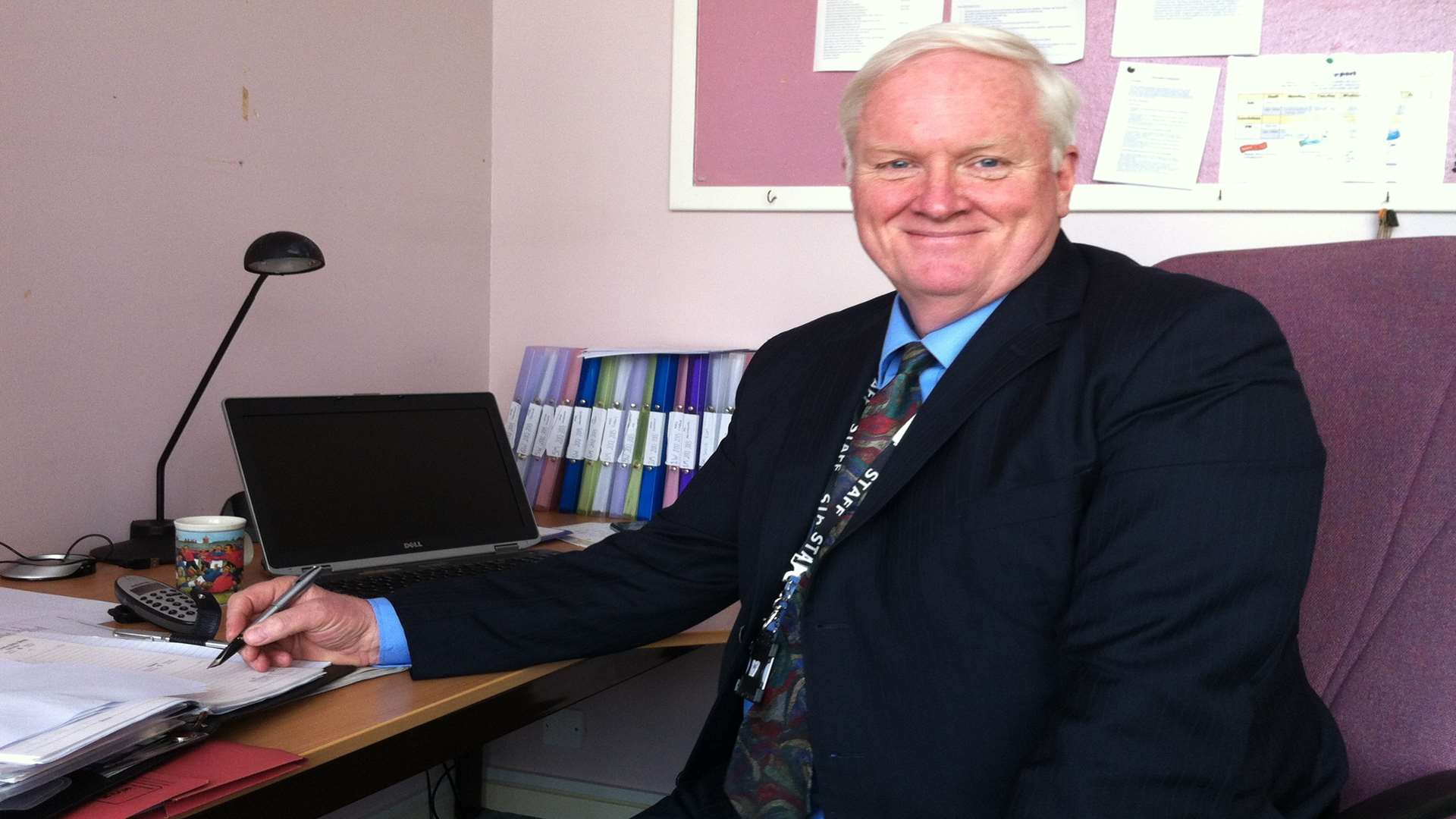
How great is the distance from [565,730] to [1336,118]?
6.43 ft

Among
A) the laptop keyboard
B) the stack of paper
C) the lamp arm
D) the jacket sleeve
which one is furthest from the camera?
the lamp arm

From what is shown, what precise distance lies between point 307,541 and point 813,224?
1.18 meters

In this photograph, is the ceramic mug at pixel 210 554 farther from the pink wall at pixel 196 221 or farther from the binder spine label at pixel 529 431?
the binder spine label at pixel 529 431

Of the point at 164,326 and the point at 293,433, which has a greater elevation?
the point at 164,326

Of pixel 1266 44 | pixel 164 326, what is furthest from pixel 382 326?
pixel 1266 44

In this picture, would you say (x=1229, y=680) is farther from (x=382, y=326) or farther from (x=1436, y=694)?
(x=382, y=326)

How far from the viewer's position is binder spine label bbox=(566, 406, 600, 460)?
7.81ft

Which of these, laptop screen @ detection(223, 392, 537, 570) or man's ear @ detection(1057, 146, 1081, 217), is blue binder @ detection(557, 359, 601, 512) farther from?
man's ear @ detection(1057, 146, 1081, 217)

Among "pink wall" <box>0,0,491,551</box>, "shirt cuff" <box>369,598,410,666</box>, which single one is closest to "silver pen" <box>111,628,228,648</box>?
"shirt cuff" <box>369,598,410,666</box>

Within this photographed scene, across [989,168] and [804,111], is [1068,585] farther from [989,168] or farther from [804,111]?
[804,111]

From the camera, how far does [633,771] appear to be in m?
2.65

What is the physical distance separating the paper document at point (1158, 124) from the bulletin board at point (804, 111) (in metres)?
0.02

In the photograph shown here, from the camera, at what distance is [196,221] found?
1.91 metres

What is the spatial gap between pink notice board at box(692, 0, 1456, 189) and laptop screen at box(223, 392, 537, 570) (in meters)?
0.76
